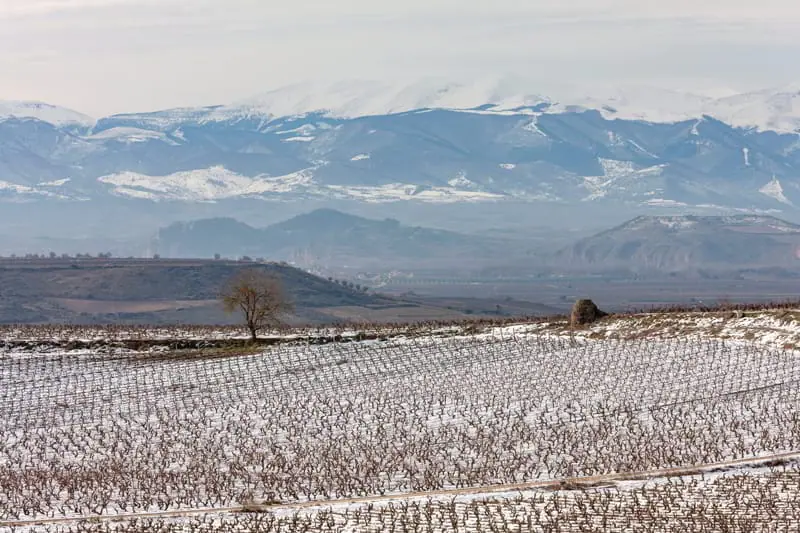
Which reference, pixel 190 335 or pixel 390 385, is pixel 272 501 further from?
pixel 190 335

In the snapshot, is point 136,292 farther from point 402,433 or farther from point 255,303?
point 402,433

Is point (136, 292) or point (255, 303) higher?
point (255, 303)

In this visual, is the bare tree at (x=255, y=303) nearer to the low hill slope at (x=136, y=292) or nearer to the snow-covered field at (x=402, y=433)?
the snow-covered field at (x=402, y=433)

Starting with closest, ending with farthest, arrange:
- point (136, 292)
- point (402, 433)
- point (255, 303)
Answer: point (402, 433)
point (255, 303)
point (136, 292)

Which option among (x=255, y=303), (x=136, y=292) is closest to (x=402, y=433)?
(x=255, y=303)

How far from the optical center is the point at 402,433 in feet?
117

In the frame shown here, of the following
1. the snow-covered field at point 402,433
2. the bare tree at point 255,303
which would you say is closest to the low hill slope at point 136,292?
the bare tree at point 255,303

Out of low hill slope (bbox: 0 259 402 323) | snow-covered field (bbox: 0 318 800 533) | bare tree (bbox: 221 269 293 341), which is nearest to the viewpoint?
snow-covered field (bbox: 0 318 800 533)

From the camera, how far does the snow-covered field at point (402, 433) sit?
90.3ft

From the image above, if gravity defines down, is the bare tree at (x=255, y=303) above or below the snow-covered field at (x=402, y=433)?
above

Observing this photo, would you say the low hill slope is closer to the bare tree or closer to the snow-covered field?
the bare tree

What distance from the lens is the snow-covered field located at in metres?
27.5

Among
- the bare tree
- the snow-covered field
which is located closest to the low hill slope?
the bare tree

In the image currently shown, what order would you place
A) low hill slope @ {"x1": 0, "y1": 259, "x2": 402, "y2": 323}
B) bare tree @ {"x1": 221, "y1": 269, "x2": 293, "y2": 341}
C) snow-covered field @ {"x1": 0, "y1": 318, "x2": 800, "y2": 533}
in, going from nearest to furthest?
snow-covered field @ {"x1": 0, "y1": 318, "x2": 800, "y2": 533} < bare tree @ {"x1": 221, "y1": 269, "x2": 293, "y2": 341} < low hill slope @ {"x1": 0, "y1": 259, "x2": 402, "y2": 323}
